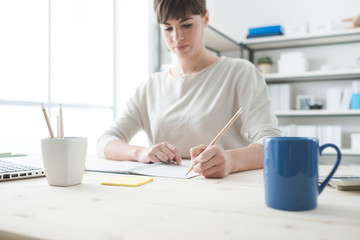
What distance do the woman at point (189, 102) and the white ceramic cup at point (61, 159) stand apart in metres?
0.34

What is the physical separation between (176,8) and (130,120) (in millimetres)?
543

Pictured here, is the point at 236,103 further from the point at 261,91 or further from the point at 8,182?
the point at 8,182

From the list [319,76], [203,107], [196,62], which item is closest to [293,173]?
[203,107]

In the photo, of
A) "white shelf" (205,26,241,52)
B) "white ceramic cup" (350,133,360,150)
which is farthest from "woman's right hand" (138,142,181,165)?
"white ceramic cup" (350,133,360,150)

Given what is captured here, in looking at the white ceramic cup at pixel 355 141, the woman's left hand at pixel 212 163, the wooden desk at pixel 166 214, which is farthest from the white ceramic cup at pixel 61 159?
the white ceramic cup at pixel 355 141

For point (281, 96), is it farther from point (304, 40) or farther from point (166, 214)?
point (166, 214)

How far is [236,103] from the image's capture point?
137 centimetres

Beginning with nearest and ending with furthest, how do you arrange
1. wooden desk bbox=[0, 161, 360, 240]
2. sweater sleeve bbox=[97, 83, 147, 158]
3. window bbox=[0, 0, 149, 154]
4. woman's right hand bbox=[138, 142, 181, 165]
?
wooden desk bbox=[0, 161, 360, 240] → woman's right hand bbox=[138, 142, 181, 165] → sweater sleeve bbox=[97, 83, 147, 158] → window bbox=[0, 0, 149, 154]

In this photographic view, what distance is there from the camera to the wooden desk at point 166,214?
424 millimetres

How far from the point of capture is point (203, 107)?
1.38 m

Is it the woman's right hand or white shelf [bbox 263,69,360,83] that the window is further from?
the woman's right hand

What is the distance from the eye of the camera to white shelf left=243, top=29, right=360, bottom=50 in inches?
112

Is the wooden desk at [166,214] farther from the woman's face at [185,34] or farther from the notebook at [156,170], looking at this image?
the woman's face at [185,34]

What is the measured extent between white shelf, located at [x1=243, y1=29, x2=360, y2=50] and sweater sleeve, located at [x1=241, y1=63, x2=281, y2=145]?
189 centimetres
